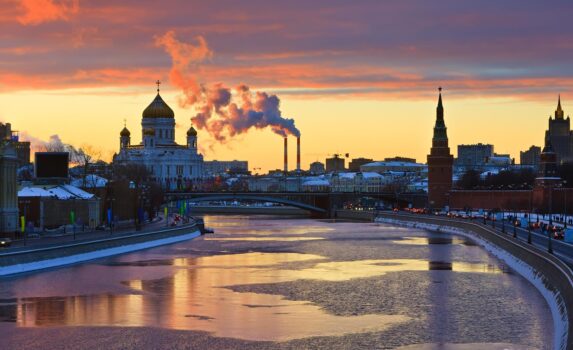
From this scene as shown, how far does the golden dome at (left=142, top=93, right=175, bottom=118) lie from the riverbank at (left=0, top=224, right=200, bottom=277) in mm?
115937

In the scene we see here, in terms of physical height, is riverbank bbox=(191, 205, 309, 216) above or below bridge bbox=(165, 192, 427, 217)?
below

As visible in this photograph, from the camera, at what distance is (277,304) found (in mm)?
38906

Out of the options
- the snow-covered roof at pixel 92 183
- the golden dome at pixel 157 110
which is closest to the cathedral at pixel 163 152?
the golden dome at pixel 157 110

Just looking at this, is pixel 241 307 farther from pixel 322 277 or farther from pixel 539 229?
pixel 539 229

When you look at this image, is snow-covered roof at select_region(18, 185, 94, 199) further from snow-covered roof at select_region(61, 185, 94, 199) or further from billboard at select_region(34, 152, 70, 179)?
billboard at select_region(34, 152, 70, 179)

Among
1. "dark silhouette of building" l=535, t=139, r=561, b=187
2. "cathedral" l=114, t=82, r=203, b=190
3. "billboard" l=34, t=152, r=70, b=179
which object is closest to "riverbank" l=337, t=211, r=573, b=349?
"billboard" l=34, t=152, r=70, b=179

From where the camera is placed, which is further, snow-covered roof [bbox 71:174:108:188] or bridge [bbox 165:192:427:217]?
bridge [bbox 165:192:427:217]

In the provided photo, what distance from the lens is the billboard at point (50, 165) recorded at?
7738 cm

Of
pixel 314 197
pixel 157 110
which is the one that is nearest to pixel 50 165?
pixel 314 197

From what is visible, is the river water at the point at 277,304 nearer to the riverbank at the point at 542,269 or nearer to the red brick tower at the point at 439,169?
the riverbank at the point at 542,269

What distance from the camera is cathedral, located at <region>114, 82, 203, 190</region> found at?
18662cm

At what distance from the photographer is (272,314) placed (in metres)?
36.4

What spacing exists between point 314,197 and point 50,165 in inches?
2720

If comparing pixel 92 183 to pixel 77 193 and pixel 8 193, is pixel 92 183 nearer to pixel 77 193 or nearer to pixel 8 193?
pixel 77 193
